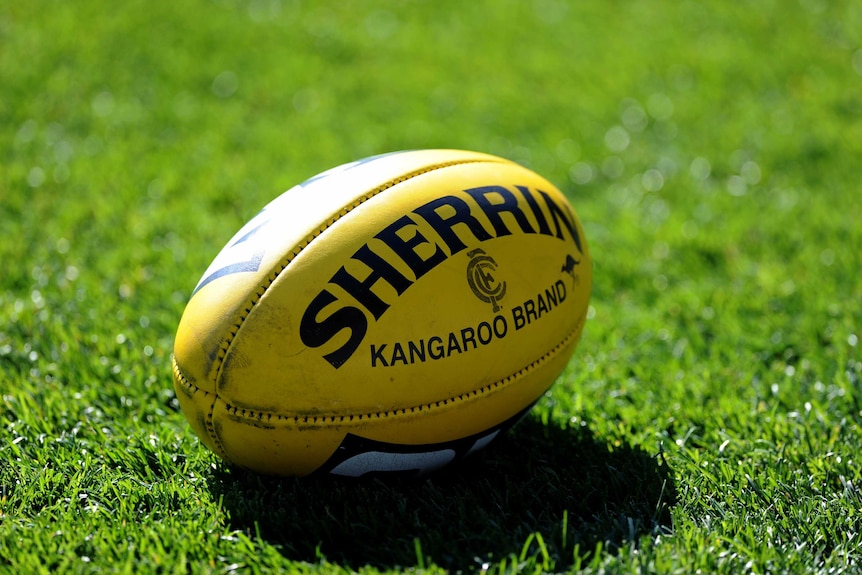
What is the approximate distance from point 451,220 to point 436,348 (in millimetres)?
385

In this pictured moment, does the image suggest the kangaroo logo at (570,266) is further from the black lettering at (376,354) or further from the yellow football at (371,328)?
the black lettering at (376,354)

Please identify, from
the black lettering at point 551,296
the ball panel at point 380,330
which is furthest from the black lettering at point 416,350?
the black lettering at point 551,296

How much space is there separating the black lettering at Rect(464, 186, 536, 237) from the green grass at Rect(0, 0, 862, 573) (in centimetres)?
72

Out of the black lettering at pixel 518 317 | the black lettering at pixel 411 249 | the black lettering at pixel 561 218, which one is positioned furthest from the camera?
the black lettering at pixel 561 218

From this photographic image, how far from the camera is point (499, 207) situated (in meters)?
2.80

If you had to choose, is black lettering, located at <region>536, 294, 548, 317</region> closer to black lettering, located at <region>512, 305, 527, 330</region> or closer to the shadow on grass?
black lettering, located at <region>512, 305, 527, 330</region>

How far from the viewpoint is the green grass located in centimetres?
257

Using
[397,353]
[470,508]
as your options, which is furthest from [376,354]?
[470,508]

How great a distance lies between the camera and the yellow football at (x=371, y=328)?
251 cm

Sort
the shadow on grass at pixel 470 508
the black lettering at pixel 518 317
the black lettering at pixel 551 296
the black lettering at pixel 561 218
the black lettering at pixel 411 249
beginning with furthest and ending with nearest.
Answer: the black lettering at pixel 561 218
the black lettering at pixel 551 296
the black lettering at pixel 518 317
the black lettering at pixel 411 249
the shadow on grass at pixel 470 508

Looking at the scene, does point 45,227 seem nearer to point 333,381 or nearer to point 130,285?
point 130,285

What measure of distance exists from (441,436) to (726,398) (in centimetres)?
117

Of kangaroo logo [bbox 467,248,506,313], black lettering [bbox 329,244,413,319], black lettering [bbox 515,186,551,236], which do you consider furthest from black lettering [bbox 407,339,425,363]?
black lettering [bbox 515,186,551,236]

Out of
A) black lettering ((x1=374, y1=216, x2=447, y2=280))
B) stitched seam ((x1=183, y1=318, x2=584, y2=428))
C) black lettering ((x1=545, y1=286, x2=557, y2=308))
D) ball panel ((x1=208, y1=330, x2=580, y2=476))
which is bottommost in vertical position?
ball panel ((x1=208, y1=330, x2=580, y2=476))
